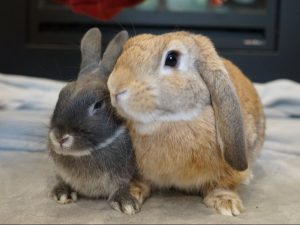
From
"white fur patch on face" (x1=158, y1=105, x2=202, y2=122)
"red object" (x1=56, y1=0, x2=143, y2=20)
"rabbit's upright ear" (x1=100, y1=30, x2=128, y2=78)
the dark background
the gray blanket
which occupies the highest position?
"red object" (x1=56, y1=0, x2=143, y2=20)

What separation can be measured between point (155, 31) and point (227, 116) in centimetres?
150

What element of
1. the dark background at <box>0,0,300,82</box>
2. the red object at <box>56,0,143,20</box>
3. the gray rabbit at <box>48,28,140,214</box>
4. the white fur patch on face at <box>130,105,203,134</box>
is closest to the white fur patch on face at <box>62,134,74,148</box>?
the gray rabbit at <box>48,28,140,214</box>

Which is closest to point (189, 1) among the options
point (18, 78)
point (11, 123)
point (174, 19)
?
point (174, 19)

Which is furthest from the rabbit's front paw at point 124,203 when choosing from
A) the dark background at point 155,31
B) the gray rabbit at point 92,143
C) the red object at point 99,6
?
the dark background at point 155,31

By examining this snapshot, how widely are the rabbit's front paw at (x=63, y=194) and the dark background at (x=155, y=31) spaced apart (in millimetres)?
1319

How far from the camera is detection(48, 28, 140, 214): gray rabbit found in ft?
3.05

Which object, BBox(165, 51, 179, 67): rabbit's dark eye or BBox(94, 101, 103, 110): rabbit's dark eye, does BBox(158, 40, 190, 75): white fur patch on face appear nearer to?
BBox(165, 51, 179, 67): rabbit's dark eye

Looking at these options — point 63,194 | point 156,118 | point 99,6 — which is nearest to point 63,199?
point 63,194

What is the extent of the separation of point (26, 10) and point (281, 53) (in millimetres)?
1154

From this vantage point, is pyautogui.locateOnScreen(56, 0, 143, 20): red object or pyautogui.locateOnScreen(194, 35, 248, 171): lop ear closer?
pyautogui.locateOnScreen(194, 35, 248, 171): lop ear

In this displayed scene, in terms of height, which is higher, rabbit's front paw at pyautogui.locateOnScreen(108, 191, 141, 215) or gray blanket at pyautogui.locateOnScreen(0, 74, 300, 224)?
rabbit's front paw at pyautogui.locateOnScreen(108, 191, 141, 215)

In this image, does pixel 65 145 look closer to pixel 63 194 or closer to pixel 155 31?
pixel 63 194

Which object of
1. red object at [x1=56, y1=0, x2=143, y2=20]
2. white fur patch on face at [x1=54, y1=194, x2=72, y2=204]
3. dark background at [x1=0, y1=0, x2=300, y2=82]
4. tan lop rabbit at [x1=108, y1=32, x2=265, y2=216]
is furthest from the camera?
dark background at [x1=0, y1=0, x2=300, y2=82]

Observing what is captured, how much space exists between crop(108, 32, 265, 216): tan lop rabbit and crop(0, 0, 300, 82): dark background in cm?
139
